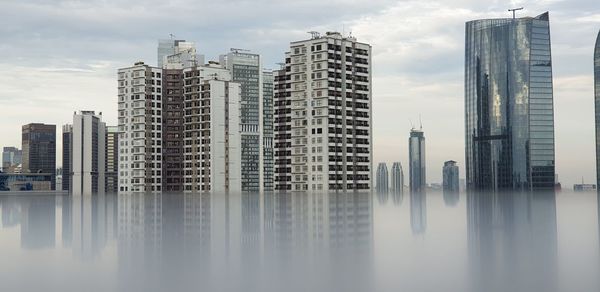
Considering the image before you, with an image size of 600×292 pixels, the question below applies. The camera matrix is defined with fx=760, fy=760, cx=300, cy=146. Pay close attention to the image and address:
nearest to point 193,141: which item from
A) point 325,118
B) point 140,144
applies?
point 140,144

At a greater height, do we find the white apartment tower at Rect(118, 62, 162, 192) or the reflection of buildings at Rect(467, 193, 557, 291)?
the white apartment tower at Rect(118, 62, 162, 192)

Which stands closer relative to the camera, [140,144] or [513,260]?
[513,260]

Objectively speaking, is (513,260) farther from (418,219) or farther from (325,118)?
(325,118)

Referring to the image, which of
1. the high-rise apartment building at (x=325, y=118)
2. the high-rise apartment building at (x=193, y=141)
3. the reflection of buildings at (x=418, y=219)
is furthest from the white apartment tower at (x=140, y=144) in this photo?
the reflection of buildings at (x=418, y=219)

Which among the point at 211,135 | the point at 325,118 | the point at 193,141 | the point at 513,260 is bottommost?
the point at 513,260

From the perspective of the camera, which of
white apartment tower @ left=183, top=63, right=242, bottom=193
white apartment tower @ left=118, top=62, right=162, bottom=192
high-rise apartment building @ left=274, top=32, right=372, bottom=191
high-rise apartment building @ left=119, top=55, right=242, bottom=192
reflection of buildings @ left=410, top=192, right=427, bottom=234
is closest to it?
reflection of buildings @ left=410, top=192, right=427, bottom=234

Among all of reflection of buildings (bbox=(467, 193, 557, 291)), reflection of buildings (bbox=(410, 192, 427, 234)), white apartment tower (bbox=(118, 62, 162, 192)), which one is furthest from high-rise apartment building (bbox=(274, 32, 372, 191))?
reflection of buildings (bbox=(467, 193, 557, 291))

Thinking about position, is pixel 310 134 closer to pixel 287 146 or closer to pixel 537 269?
pixel 287 146

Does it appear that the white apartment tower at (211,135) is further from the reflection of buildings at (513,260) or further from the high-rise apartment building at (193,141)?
the reflection of buildings at (513,260)

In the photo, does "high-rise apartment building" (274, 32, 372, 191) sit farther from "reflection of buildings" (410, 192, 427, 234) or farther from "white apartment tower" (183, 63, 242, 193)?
"reflection of buildings" (410, 192, 427, 234)
